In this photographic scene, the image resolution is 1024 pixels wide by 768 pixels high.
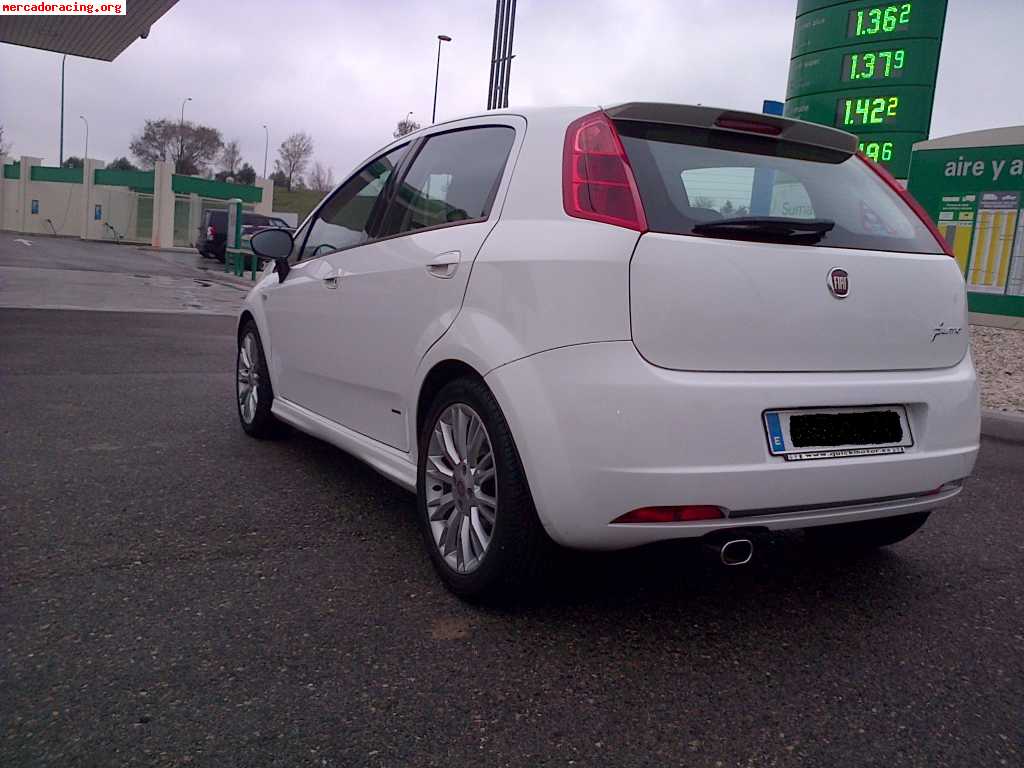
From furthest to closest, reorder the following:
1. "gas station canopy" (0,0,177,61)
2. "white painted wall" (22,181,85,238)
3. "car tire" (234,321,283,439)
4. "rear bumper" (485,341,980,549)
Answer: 1. "white painted wall" (22,181,85,238)
2. "gas station canopy" (0,0,177,61)
3. "car tire" (234,321,283,439)
4. "rear bumper" (485,341,980,549)

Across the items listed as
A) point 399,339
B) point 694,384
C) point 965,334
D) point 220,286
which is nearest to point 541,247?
point 694,384

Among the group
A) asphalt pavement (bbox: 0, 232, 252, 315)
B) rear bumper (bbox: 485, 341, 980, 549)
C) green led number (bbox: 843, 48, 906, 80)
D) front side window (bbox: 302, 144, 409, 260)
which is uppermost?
green led number (bbox: 843, 48, 906, 80)

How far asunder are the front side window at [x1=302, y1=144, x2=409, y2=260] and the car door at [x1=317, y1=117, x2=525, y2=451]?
0.49 feet

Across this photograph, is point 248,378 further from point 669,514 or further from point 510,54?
point 510,54

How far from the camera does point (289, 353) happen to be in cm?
467

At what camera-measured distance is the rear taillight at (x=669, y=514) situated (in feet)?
8.39

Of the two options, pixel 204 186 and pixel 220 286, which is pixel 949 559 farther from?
pixel 204 186

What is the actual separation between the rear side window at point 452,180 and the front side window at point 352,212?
226mm

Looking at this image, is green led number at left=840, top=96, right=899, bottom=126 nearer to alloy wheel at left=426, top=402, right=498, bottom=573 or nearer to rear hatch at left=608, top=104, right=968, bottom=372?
rear hatch at left=608, top=104, right=968, bottom=372

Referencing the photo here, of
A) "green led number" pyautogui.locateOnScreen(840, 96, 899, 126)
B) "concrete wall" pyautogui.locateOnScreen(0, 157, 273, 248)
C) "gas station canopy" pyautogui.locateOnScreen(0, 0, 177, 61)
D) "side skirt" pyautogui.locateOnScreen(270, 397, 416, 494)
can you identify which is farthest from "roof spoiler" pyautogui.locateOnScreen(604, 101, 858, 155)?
"concrete wall" pyautogui.locateOnScreen(0, 157, 273, 248)

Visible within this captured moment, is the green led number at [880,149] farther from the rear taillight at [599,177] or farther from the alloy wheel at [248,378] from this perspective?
the rear taillight at [599,177]

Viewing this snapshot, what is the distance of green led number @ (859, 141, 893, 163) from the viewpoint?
1454 cm

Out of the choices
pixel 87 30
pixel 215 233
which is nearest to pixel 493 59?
pixel 87 30

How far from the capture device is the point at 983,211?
12297 millimetres
